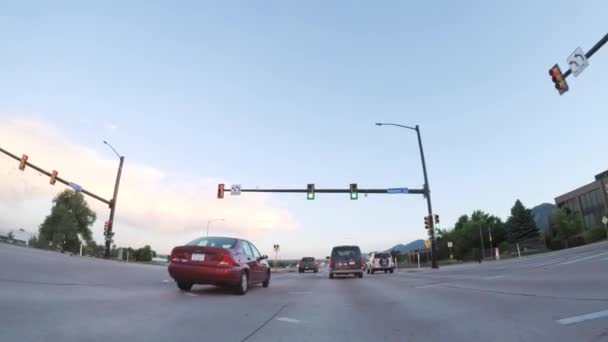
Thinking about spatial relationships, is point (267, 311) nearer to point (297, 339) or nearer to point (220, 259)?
point (297, 339)

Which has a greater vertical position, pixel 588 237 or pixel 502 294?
pixel 588 237

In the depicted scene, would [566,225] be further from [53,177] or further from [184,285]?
[53,177]

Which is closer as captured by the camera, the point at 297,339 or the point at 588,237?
the point at 297,339

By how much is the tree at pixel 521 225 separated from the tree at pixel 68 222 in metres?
94.0

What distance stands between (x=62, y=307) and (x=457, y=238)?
121447 mm

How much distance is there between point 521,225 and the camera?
304ft

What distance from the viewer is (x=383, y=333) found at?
4.38 m

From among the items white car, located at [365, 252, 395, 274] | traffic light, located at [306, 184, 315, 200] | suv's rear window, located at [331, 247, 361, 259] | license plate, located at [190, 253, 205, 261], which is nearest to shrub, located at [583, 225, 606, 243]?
white car, located at [365, 252, 395, 274]

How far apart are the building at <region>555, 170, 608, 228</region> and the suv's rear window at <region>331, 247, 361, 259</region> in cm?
6792

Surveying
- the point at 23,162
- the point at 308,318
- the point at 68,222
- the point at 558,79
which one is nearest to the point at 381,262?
the point at 558,79

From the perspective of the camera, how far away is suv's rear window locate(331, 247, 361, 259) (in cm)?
2161

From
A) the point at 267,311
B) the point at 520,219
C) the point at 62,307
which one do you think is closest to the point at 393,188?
the point at 267,311

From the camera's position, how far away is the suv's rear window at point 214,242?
32.7ft

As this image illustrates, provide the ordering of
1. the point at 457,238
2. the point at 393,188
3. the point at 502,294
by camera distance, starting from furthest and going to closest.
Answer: the point at 457,238 < the point at 393,188 < the point at 502,294
